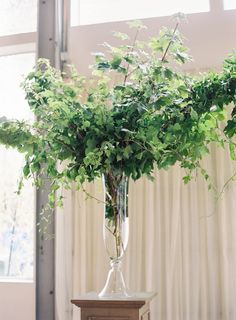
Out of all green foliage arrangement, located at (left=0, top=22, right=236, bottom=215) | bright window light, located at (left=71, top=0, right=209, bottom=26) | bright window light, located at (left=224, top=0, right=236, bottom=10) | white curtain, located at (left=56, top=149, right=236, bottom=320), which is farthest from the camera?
bright window light, located at (left=71, top=0, right=209, bottom=26)

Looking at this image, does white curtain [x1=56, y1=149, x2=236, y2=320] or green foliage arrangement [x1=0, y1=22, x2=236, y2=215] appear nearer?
green foliage arrangement [x1=0, y1=22, x2=236, y2=215]

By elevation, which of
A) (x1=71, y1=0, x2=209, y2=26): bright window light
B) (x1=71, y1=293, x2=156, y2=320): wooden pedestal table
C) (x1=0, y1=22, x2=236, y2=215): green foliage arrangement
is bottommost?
(x1=71, y1=293, x2=156, y2=320): wooden pedestal table

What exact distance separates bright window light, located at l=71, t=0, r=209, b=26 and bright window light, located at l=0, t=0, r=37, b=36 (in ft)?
1.21

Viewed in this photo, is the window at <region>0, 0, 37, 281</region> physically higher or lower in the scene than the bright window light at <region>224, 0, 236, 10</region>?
lower

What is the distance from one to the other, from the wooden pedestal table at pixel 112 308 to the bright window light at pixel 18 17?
2386mm

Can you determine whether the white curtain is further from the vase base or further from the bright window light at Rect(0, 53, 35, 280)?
the vase base

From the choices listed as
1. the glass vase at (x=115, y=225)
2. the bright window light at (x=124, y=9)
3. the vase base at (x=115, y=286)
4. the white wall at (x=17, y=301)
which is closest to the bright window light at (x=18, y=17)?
the bright window light at (x=124, y=9)

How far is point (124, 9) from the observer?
3146 millimetres

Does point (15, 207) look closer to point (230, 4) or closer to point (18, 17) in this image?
point (18, 17)

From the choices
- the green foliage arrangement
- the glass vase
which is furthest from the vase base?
the green foliage arrangement

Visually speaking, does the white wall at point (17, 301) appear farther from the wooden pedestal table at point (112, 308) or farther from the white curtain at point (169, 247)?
the wooden pedestal table at point (112, 308)

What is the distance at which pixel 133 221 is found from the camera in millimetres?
2752

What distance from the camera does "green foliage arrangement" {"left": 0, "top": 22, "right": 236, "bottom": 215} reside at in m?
1.37

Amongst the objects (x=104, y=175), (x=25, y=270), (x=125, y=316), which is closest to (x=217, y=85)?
(x=104, y=175)
